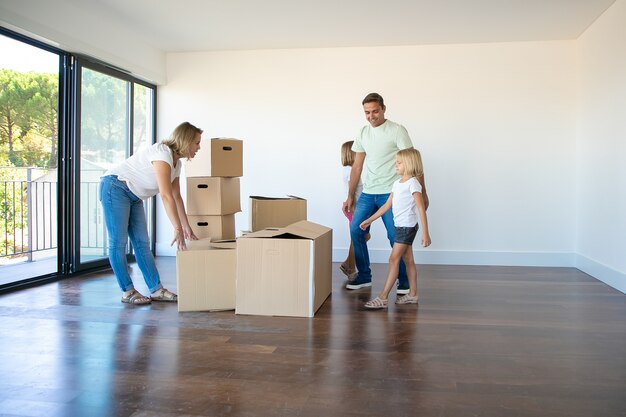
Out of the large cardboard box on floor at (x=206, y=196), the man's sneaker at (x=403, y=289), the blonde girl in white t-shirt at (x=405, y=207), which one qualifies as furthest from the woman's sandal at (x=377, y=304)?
the large cardboard box on floor at (x=206, y=196)

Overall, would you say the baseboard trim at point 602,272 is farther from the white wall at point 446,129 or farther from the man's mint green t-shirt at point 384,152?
the man's mint green t-shirt at point 384,152

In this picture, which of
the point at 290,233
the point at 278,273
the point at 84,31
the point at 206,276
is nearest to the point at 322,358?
the point at 278,273

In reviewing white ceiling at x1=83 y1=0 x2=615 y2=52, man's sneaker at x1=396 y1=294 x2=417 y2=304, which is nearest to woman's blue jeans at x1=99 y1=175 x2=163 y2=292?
man's sneaker at x1=396 y1=294 x2=417 y2=304

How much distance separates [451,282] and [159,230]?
3.34 m

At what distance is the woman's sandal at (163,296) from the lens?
3.67 meters

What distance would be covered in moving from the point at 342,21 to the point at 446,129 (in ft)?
5.22

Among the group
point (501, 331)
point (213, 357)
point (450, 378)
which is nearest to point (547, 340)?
point (501, 331)

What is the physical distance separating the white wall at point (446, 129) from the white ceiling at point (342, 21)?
220 mm

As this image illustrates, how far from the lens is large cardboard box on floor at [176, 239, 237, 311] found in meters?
3.33

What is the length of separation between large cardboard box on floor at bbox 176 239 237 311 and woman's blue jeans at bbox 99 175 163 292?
1.38ft

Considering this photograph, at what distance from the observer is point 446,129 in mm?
5559

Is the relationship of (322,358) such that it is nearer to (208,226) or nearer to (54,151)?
(208,226)

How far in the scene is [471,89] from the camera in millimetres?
5527

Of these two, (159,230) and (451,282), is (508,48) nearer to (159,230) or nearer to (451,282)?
(451,282)
